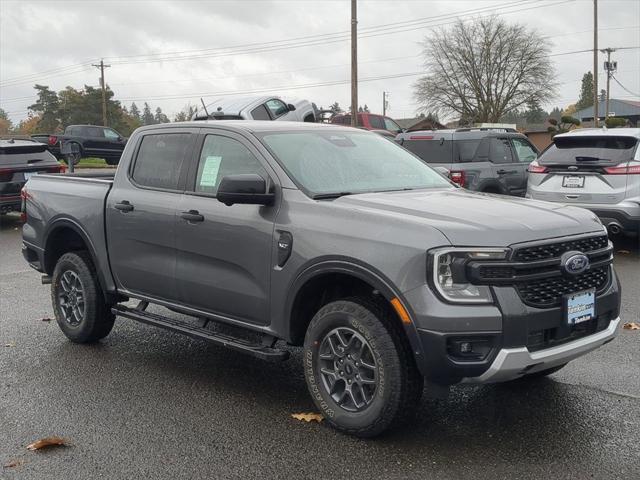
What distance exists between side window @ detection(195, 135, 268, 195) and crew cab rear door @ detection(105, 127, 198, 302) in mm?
178

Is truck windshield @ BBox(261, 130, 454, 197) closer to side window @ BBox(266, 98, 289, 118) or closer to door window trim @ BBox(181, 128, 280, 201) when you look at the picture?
door window trim @ BBox(181, 128, 280, 201)

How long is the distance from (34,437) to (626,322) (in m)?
5.17

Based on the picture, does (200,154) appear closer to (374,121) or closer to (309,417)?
(309,417)

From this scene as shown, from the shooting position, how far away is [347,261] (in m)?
4.07

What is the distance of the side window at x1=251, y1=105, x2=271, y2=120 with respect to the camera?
1511 cm

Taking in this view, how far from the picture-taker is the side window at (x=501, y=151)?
12.7m

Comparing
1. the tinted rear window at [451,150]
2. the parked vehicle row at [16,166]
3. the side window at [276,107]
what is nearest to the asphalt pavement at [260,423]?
the tinted rear window at [451,150]

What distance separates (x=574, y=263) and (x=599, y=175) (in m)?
6.66

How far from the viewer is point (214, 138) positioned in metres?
5.22

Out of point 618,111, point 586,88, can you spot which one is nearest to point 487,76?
point 618,111

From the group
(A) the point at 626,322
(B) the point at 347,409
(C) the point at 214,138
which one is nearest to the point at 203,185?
(C) the point at 214,138

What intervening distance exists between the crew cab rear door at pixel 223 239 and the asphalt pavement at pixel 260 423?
2.21ft

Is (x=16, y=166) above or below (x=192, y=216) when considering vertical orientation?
above

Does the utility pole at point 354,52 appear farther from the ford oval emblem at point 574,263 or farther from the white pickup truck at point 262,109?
the ford oval emblem at point 574,263
